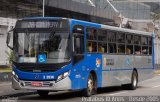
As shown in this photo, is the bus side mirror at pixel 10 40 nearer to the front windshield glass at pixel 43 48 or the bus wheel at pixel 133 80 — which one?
the front windshield glass at pixel 43 48

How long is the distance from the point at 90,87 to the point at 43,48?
299 centimetres


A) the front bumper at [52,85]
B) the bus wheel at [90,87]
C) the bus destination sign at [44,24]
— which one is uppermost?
the bus destination sign at [44,24]

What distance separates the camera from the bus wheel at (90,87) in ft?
66.0

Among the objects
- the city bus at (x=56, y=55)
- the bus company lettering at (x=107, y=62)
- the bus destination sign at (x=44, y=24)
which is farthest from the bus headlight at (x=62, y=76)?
the bus company lettering at (x=107, y=62)

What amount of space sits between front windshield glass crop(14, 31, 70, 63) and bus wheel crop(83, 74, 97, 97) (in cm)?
205

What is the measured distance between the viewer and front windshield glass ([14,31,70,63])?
18531 mm

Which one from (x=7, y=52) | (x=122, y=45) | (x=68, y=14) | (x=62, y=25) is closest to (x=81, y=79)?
(x=62, y=25)

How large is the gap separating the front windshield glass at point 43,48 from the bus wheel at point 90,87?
205 centimetres

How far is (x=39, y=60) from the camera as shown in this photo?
1858cm

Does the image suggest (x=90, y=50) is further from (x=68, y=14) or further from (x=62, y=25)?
(x=68, y=14)

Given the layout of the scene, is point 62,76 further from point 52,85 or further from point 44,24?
point 44,24

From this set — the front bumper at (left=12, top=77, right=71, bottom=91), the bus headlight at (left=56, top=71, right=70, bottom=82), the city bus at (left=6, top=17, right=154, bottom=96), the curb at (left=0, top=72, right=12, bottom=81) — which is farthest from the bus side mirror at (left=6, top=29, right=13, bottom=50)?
the curb at (left=0, top=72, right=12, bottom=81)

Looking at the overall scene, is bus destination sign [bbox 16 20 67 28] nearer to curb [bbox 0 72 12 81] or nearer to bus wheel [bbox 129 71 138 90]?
bus wheel [bbox 129 71 138 90]

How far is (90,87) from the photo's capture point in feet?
67.2
